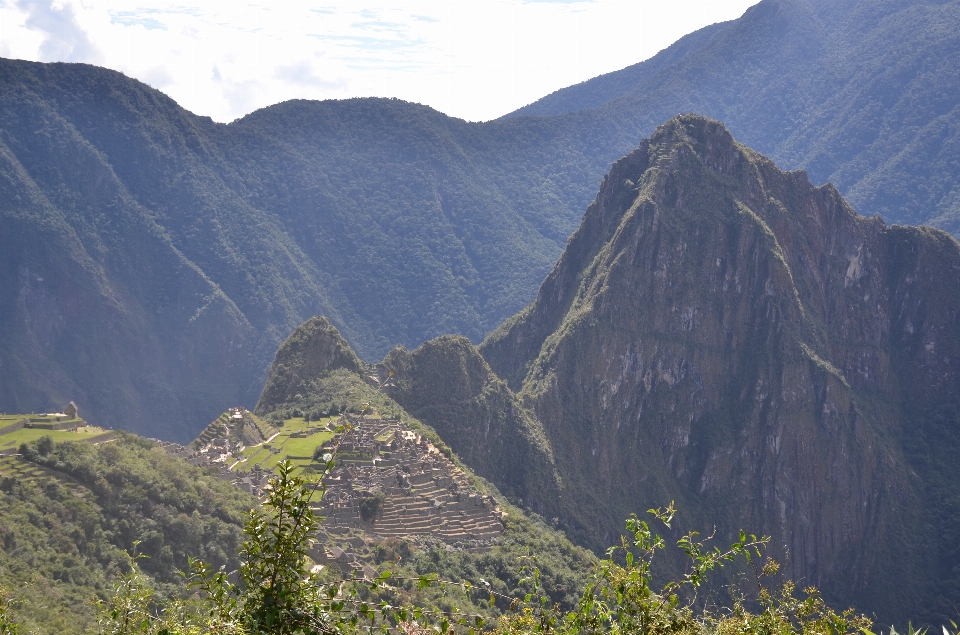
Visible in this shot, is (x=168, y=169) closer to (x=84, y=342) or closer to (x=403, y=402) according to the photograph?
(x=84, y=342)

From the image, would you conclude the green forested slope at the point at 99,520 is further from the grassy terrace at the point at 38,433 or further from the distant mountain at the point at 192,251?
the distant mountain at the point at 192,251

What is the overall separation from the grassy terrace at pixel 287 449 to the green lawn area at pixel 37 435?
869cm

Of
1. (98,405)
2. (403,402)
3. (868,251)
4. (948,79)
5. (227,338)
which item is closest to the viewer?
(403,402)

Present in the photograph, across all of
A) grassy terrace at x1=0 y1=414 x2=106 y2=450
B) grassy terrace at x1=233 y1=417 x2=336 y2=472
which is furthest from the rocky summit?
grassy terrace at x1=0 y1=414 x2=106 y2=450

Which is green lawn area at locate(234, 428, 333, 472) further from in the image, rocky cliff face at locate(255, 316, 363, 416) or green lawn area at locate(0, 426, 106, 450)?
rocky cliff face at locate(255, 316, 363, 416)

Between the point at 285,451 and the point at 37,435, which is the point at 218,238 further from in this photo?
the point at 37,435

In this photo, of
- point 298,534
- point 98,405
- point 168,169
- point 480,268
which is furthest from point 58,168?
point 298,534

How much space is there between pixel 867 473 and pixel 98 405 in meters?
94.6

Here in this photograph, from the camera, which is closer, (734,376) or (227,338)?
(734,376)

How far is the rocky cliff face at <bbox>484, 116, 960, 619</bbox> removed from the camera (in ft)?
302

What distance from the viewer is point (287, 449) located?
2318 inches

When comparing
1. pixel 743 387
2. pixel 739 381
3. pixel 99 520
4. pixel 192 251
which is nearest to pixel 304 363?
pixel 99 520

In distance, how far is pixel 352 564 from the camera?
135 ft

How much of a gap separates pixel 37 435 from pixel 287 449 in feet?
48.5
